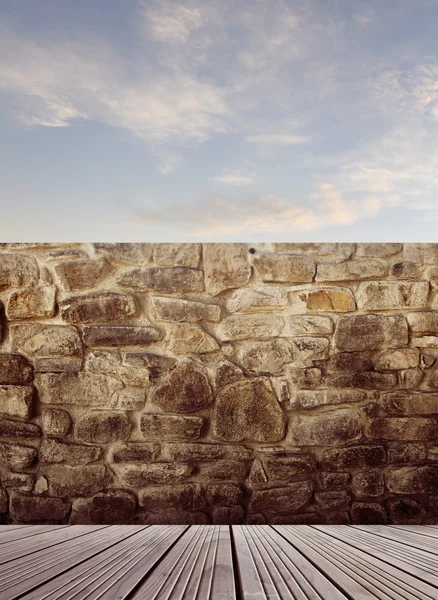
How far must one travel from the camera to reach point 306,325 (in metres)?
1.99

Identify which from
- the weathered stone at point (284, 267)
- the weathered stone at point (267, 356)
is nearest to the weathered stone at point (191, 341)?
the weathered stone at point (267, 356)

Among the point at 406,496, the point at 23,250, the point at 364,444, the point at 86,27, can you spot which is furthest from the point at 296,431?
the point at 86,27

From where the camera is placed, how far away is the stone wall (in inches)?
75.5

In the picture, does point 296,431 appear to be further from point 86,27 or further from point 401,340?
point 86,27

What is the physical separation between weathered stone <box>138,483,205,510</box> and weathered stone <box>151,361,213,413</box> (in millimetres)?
376

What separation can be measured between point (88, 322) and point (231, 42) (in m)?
2.18

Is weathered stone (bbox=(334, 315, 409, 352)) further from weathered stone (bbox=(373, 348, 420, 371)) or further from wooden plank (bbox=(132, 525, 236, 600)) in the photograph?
wooden plank (bbox=(132, 525, 236, 600))

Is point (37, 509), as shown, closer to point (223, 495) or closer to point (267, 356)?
point (223, 495)

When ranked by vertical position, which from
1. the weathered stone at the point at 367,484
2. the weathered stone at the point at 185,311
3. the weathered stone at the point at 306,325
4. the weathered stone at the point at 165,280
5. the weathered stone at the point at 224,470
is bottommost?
the weathered stone at the point at 367,484

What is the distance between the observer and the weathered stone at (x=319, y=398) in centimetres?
195

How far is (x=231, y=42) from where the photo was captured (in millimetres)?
2703

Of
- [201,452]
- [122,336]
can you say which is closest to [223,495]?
[201,452]

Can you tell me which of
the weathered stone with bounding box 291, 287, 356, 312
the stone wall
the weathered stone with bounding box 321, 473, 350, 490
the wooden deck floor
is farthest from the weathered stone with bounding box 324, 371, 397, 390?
the wooden deck floor

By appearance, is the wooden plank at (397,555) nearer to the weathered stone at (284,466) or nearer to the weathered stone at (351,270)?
the weathered stone at (284,466)
